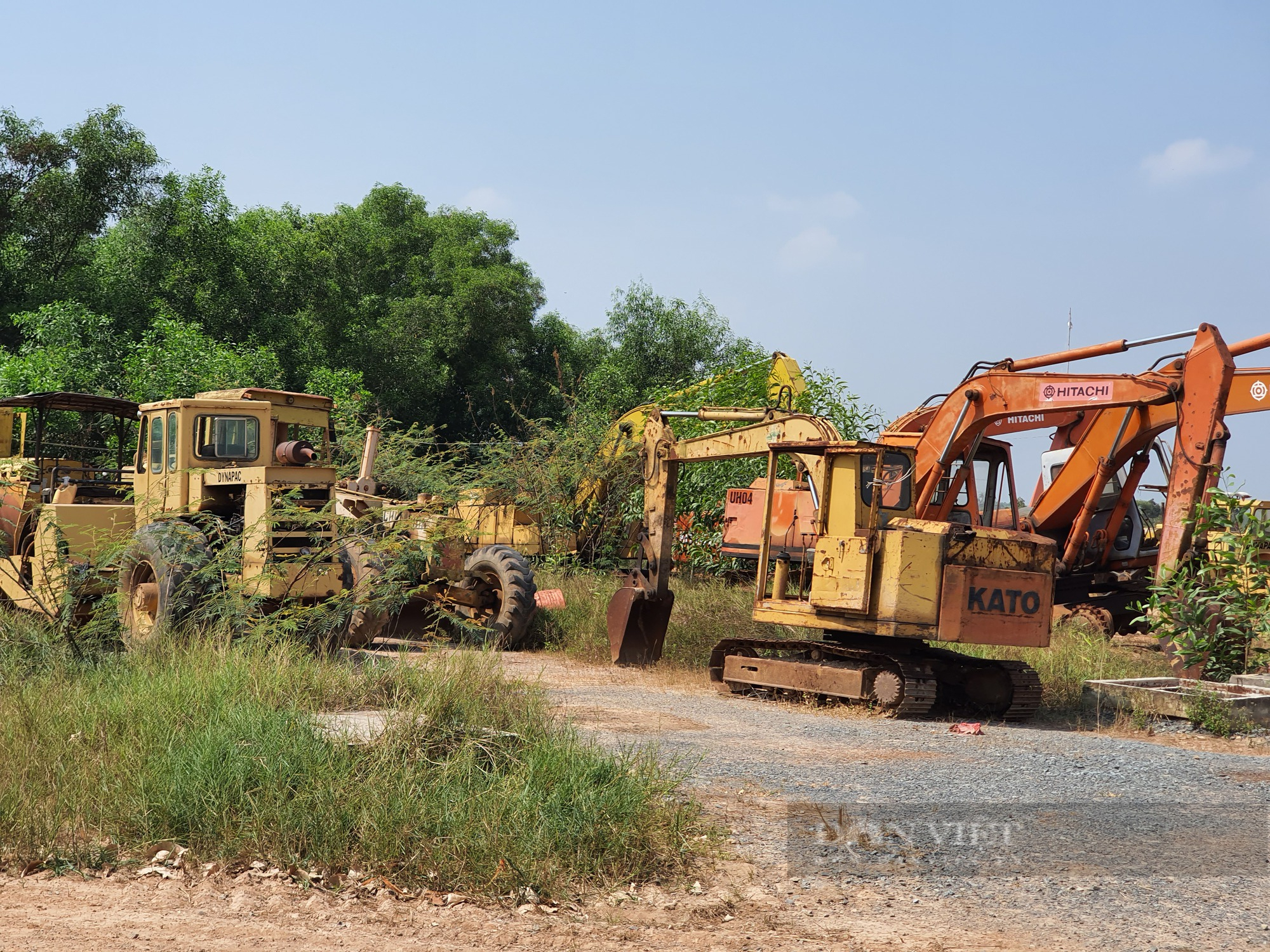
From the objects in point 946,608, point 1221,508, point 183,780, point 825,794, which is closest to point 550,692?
point 946,608

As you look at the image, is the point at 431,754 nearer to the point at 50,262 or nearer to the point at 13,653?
the point at 13,653

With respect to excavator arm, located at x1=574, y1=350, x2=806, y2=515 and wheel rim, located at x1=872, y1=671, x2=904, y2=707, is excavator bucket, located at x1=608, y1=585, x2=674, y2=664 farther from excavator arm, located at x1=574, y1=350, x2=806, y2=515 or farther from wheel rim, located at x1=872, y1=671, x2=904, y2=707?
wheel rim, located at x1=872, y1=671, x2=904, y2=707

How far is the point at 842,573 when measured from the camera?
1109 centimetres

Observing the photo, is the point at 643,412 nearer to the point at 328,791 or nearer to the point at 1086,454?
the point at 1086,454

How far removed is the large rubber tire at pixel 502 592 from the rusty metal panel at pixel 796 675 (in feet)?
10.0

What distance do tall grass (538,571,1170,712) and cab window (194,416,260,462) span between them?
15.2 feet

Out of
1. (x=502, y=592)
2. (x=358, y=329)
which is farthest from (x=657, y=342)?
(x=502, y=592)

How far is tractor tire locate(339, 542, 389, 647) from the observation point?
10.2 m

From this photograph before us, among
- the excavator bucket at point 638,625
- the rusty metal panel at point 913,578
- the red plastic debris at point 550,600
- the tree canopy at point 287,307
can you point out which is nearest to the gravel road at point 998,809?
the rusty metal panel at point 913,578

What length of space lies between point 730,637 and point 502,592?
3021mm

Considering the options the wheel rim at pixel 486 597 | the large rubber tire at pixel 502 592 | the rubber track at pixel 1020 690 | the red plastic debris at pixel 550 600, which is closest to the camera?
the rubber track at pixel 1020 690

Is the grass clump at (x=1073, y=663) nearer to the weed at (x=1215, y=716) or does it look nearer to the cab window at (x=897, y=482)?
the weed at (x=1215, y=716)

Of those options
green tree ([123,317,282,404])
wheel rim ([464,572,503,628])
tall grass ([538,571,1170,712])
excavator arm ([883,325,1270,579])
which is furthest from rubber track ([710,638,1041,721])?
green tree ([123,317,282,404])

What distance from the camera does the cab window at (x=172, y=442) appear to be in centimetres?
1194
